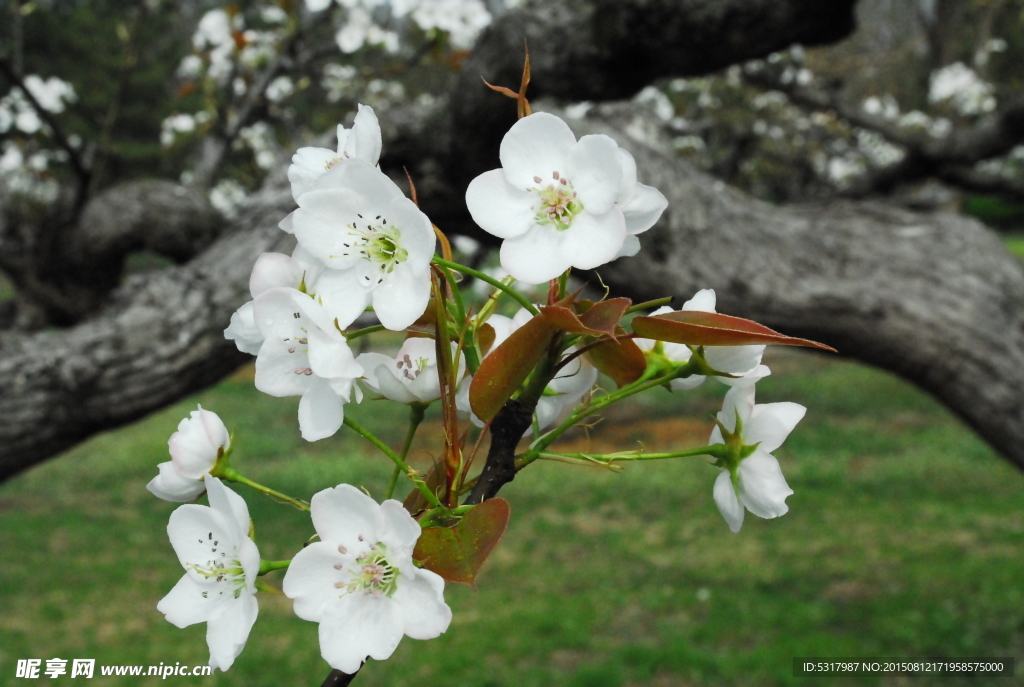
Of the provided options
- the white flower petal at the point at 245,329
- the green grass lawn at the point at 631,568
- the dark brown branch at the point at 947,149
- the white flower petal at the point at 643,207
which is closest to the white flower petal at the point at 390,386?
the white flower petal at the point at 245,329

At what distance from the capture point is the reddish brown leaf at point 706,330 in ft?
1.86

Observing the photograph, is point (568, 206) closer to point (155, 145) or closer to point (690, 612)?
point (690, 612)

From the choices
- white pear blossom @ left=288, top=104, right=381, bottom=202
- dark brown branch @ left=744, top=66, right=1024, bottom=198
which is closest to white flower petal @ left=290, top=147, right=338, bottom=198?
white pear blossom @ left=288, top=104, right=381, bottom=202

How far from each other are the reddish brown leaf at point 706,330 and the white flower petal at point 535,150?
0.13 metres

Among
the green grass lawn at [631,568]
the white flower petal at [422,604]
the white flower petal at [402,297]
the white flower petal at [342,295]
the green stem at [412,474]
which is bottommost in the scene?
the green grass lawn at [631,568]

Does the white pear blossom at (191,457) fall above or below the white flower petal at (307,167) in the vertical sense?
below

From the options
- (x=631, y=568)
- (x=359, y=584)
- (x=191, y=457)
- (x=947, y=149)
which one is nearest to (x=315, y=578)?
(x=359, y=584)

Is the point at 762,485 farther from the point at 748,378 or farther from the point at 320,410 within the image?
the point at 320,410

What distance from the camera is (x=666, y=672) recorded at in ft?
12.0

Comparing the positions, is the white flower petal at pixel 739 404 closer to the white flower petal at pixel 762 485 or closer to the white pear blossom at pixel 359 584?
the white flower petal at pixel 762 485

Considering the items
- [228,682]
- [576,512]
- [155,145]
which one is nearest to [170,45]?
[155,145]

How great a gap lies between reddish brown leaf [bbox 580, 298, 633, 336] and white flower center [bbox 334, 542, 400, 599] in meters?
0.21

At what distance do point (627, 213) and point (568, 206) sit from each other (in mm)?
62

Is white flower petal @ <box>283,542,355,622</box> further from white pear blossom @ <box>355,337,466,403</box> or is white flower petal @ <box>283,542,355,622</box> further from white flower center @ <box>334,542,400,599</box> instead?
white pear blossom @ <box>355,337,466,403</box>
